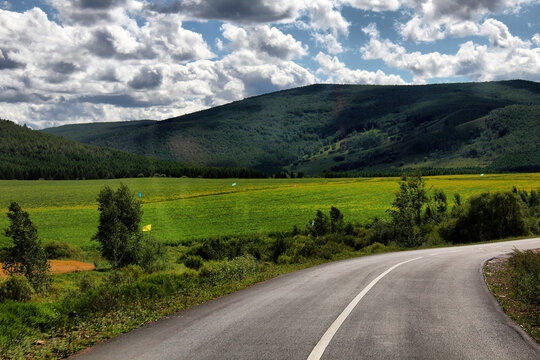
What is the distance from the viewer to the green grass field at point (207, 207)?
58.6 m

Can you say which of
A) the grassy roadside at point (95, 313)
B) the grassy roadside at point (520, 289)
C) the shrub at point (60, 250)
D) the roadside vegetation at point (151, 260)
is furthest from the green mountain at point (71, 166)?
the grassy roadside at point (95, 313)

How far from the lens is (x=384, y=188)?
9262 centimetres

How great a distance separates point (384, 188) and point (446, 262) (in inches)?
2972

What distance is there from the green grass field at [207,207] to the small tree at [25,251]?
25.6 meters

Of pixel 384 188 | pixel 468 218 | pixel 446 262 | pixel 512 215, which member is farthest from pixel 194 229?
pixel 384 188

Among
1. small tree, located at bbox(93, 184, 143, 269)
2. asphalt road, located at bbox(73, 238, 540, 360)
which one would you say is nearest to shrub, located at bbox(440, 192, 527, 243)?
small tree, located at bbox(93, 184, 143, 269)

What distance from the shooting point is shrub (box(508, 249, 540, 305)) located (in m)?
10.1

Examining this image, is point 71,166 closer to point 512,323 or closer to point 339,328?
point 339,328

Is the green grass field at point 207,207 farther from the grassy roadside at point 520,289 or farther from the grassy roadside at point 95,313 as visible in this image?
the grassy roadside at point 520,289

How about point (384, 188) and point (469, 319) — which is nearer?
point (469, 319)

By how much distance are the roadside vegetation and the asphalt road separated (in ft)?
4.18

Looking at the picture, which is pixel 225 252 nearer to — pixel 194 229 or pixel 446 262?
pixel 194 229

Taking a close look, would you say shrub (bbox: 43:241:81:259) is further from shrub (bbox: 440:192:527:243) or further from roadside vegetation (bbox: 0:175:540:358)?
shrub (bbox: 440:192:527:243)

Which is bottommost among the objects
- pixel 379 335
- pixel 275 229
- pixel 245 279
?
pixel 275 229
